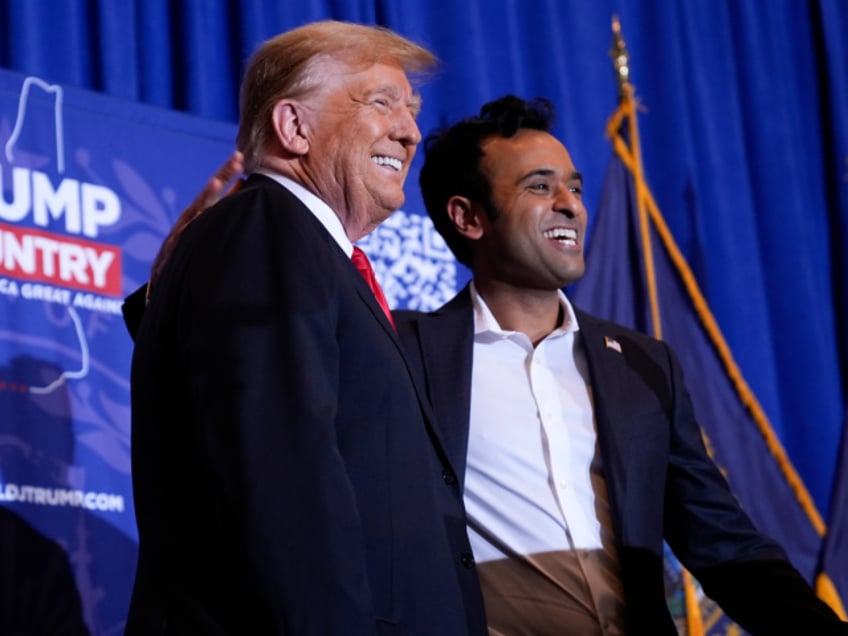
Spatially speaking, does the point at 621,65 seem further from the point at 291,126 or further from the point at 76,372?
the point at 291,126

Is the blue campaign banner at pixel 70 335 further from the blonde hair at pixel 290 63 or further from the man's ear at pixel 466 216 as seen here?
the blonde hair at pixel 290 63

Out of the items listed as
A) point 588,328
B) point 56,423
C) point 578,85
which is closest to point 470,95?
point 578,85

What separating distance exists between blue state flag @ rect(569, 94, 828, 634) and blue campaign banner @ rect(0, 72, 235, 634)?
75.2 inches

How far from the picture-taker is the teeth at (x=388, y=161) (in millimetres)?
1941

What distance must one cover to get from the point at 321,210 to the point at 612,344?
0.88 metres

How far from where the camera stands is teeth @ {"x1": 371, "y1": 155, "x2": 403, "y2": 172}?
6.37ft

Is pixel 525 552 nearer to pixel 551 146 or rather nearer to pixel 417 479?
pixel 417 479

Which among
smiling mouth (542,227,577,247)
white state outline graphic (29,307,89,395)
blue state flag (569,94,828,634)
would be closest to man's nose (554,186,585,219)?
smiling mouth (542,227,577,247)

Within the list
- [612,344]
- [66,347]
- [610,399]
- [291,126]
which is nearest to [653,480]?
[610,399]

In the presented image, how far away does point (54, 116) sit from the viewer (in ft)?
8.80

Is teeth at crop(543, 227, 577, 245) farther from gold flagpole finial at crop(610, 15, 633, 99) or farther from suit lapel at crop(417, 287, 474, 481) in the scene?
gold flagpole finial at crop(610, 15, 633, 99)

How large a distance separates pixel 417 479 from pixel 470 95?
8.76 feet

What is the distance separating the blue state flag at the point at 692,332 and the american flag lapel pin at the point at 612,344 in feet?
5.51

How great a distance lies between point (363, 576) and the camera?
1508 millimetres
